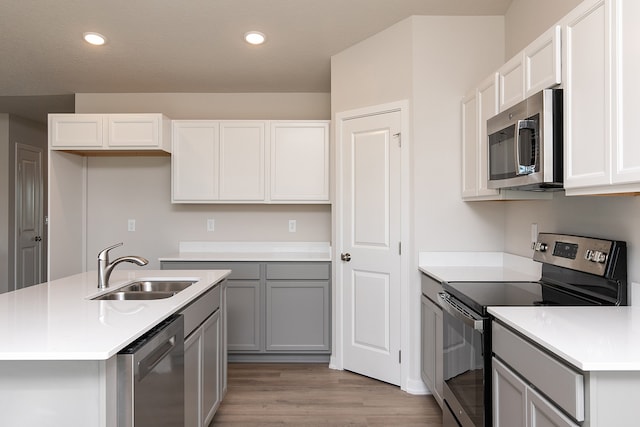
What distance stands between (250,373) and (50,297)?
76.5 inches

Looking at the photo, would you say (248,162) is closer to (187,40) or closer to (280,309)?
Answer: (187,40)

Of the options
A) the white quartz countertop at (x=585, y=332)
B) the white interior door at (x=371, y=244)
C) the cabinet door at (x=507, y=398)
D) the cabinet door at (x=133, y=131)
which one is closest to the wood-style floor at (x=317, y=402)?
the white interior door at (x=371, y=244)

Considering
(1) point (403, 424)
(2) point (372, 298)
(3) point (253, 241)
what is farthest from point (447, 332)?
(3) point (253, 241)

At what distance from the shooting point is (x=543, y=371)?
1.34 metres

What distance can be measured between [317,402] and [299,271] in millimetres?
1131

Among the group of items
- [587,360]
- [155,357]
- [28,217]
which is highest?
[28,217]

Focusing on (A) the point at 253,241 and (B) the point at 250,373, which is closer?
(B) the point at 250,373

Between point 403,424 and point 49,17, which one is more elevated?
point 49,17

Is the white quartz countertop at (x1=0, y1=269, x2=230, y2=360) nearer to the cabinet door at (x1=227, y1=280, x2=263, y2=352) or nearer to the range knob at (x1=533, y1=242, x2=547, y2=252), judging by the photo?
the cabinet door at (x1=227, y1=280, x2=263, y2=352)

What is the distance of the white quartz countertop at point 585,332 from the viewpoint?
3.78ft

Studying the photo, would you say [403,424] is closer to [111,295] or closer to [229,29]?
[111,295]

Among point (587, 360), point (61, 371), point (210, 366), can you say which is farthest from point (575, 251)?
point (61, 371)

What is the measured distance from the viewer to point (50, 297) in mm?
1967

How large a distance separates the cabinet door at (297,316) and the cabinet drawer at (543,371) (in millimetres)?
2197
